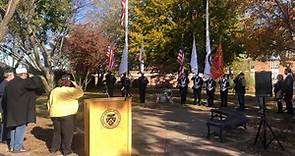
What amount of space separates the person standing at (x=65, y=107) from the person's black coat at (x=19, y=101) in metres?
0.67

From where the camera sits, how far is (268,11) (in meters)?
20.6

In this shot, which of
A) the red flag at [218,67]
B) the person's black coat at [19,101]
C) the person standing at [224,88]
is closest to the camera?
the person's black coat at [19,101]

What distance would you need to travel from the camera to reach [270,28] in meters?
20.4

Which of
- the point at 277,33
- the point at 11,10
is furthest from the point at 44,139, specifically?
the point at 277,33

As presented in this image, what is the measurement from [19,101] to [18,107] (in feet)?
0.43

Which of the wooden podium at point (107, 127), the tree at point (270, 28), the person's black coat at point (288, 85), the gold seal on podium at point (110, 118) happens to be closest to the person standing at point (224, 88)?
the tree at point (270, 28)

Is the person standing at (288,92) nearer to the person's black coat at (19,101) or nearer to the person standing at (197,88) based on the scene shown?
the person standing at (197,88)

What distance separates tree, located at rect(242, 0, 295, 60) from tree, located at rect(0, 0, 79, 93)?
8.79 m

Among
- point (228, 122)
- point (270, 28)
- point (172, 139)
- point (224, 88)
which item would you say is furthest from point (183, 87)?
point (172, 139)

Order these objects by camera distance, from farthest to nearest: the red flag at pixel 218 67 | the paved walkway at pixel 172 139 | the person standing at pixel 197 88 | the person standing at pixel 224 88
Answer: the person standing at pixel 197 88, the red flag at pixel 218 67, the person standing at pixel 224 88, the paved walkway at pixel 172 139

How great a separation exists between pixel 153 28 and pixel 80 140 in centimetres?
2300

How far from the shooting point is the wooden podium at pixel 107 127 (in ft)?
32.7

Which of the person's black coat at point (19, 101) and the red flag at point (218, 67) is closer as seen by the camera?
the person's black coat at point (19, 101)

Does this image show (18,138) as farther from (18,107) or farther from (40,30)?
(40,30)
